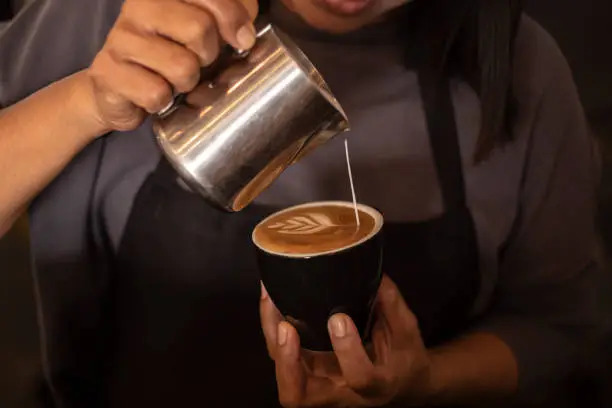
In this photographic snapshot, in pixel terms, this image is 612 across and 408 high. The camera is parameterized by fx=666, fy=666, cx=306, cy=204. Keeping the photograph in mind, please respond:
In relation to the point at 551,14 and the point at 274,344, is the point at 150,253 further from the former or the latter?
the point at 551,14

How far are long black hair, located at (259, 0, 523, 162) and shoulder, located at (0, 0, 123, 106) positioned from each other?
5.7 inches

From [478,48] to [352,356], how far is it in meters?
0.33

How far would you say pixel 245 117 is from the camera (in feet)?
1.22

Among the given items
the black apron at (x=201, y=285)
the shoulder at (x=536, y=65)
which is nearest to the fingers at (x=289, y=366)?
the black apron at (x=201, y=285)

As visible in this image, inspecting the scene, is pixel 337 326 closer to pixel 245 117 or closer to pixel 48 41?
pixel 245 117

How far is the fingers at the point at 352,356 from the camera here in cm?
42

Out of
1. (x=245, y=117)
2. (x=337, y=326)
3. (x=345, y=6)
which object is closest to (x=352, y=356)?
Result: (x=337, y=326)

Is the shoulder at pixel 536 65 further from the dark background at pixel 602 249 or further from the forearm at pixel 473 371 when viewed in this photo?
the forearm at pixel 473 371

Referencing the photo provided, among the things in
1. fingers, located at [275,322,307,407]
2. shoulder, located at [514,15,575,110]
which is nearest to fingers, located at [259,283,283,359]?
fingers, located at [275,322,307,407]

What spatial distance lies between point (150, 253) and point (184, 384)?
12 centimetres

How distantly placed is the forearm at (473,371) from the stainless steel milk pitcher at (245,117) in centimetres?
29

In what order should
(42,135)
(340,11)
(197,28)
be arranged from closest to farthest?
(197,28) → (42,135) → (340,11)

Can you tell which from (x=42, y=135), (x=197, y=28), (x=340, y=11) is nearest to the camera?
(x=197, y=28)

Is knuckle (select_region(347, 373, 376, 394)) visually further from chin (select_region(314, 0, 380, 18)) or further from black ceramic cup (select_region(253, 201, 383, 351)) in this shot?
chin (select_region(314, 0, 380, 18))
